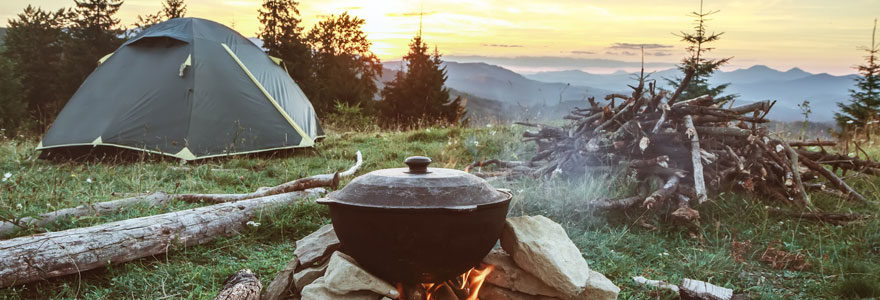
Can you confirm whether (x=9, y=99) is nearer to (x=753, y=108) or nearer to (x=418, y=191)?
(x=418, y=191)

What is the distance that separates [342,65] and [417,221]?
26844 mm

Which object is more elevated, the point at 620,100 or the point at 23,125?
the point at 620,100

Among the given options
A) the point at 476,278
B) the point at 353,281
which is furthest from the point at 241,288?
the point at 476,278

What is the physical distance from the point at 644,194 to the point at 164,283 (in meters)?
3.80

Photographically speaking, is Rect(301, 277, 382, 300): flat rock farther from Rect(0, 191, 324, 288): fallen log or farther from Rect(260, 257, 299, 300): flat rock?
Rect(0, 191, 324, 288): fallen log

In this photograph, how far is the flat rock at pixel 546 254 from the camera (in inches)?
106

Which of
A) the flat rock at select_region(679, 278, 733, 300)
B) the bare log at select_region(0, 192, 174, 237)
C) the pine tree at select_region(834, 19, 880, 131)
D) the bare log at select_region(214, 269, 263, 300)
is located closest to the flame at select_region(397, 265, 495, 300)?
the bare log at select_region(214, 269, 263, 300)

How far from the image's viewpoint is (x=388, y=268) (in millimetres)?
2551

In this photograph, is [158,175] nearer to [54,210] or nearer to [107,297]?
[54,210]

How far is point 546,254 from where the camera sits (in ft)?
8.96

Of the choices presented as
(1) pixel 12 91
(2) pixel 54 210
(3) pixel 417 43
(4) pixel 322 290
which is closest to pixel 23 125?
(1) pixel 12 91

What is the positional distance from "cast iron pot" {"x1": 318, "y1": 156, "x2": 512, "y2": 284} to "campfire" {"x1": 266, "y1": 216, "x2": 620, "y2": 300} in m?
0.12

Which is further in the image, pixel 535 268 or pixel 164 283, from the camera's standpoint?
pixel 164 283

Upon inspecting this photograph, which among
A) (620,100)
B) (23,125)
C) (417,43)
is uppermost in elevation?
(417,43)
